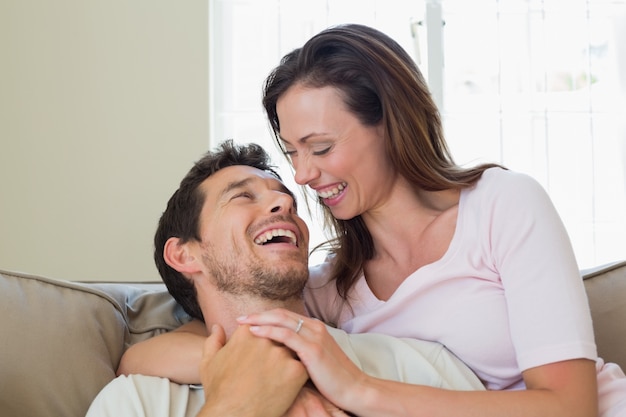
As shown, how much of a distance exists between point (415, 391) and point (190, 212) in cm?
73

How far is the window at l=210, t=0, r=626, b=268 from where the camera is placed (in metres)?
3.69

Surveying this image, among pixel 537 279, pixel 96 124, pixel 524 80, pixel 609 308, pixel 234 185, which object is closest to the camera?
pixel 537 279

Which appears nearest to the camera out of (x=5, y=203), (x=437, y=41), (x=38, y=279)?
(x=38, y=279)

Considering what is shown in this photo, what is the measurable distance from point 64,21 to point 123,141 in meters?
0.57

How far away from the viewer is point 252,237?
5.85 ft

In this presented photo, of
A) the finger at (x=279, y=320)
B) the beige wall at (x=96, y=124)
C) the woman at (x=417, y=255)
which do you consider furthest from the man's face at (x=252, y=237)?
the beige wall at (x=96, y=124)

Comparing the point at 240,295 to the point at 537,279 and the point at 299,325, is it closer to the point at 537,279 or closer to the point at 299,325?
the point at 299,325

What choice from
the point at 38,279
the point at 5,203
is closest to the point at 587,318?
the point at 38,279

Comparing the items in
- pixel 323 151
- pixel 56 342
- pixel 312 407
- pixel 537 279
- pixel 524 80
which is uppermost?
pixel 524 80

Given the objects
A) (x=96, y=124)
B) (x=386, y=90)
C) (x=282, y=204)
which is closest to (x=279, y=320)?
(x=282, y=204)

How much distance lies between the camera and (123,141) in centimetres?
334

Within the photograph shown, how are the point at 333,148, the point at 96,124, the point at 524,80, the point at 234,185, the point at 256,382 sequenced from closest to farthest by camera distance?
the point at 256,382, the point at 333,148, the point at 234,185, the point at 96,124, the point at 524,80

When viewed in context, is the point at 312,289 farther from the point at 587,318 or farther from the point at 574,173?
the point at 574,173

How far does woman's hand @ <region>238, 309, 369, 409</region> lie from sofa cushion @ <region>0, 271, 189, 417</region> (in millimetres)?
396
